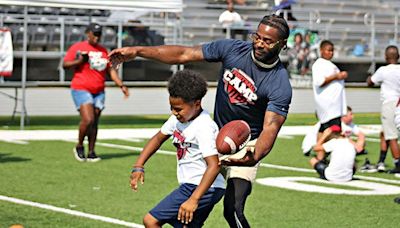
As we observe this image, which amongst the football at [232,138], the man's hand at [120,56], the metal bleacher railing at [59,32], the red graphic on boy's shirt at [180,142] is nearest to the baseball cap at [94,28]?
the man's hand at [120,56]

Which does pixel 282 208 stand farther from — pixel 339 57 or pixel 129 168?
pixel 339 57

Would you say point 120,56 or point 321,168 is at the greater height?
point 120,56

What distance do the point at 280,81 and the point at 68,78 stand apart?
1890 centimetres

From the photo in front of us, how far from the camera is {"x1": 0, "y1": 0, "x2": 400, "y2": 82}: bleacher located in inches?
1011

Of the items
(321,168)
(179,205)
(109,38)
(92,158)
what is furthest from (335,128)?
(109,38)

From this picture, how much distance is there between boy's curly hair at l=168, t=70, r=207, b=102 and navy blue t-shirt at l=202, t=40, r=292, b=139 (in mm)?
588

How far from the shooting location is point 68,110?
22734mm

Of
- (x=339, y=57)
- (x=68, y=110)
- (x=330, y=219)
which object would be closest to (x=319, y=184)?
(x=330, y=219)

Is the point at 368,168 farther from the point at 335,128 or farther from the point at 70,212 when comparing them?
the point at 70,212

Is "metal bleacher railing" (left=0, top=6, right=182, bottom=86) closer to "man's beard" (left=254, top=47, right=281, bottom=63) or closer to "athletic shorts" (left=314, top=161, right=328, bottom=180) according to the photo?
"athletic shorts" (left=314, top=161, right=328, bottom=180)

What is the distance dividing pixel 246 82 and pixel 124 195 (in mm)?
4085

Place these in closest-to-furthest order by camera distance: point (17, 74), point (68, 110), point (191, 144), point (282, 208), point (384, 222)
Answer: point (191, 144)
point (384, 222)
point (282, 208)
point (68, 110)
point (17, 74)

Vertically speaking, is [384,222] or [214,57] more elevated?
[214,57]

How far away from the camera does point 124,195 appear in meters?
10.7
